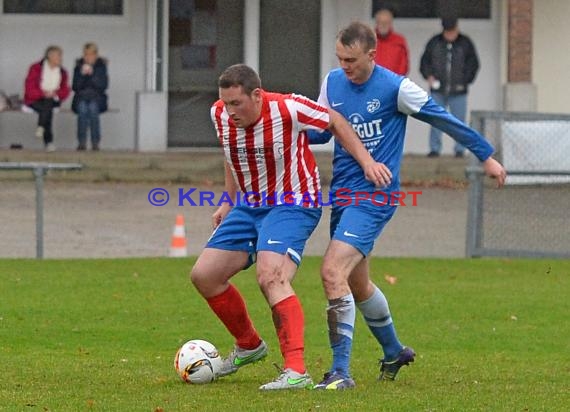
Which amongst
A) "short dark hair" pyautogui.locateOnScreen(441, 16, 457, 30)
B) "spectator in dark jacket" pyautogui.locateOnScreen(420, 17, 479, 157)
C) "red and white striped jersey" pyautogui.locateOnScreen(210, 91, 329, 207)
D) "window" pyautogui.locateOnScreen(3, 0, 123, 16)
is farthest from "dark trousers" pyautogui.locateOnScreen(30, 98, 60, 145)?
"red and white striped jersey" pyautogui.locateOnScreen(210, 91, 329, 207)

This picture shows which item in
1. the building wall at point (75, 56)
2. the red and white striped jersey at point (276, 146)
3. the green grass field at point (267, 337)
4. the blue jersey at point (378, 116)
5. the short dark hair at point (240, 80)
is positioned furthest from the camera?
the building wall at point (75, 56)

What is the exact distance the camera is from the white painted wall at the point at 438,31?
2420 centimetres

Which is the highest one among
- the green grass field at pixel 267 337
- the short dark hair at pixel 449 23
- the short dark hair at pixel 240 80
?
the short dark hair at pixel 449 23

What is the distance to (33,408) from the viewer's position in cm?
754

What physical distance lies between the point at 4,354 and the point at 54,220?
8.60 meters

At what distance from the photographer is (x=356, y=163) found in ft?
27.7

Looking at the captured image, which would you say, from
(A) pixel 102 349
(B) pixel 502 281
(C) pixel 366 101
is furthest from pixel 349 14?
(C) pixel 366 101

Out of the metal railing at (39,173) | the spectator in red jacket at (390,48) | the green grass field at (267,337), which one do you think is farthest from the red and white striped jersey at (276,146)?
the spectator in red jacket at (390,48)

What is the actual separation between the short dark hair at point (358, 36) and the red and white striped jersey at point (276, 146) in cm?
39

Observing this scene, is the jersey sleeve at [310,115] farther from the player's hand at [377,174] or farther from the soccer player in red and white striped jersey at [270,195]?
the player's hand at [377,174]

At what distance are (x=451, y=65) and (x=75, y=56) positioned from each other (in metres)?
5.95

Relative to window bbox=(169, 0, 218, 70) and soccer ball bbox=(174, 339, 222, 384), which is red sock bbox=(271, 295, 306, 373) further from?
window bbox=(169, 0, 218, 70)

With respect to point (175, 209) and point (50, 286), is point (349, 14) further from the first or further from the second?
point (50, 286)

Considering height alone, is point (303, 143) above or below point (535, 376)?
above
